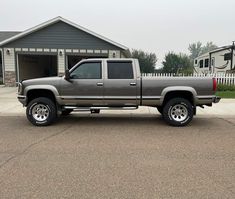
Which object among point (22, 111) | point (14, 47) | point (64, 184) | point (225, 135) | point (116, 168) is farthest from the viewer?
point (14, 47)

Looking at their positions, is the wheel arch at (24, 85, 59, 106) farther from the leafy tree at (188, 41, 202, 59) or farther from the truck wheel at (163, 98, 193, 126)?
the leafy tree at (188, 41, 202, 59)

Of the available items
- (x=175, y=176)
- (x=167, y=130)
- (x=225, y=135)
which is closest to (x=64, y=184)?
(x=175, y=176)

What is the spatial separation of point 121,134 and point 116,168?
2.34m

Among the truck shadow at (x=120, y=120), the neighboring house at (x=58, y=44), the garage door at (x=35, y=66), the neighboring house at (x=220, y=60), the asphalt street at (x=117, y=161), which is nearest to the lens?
the asphalt street at (x=117, y=161)

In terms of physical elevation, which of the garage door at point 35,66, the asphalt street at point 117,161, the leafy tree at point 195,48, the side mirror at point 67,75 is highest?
the leafy tree at point 195,48

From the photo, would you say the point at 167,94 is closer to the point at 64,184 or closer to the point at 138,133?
the point at 138,133

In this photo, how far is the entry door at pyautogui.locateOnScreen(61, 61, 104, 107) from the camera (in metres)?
7.60

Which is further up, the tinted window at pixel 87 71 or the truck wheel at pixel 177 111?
the tinted window at pixel 87 71

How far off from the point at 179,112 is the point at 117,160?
366 cm

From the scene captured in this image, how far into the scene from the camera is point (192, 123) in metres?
8.09

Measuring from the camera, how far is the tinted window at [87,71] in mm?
7691

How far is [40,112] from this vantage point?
25.2 feet

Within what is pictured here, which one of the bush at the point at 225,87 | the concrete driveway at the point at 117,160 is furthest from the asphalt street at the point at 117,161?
the bush at the point at 225,87

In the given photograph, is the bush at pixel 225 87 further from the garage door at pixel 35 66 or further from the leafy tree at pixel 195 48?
the leafy tree at pixel 195 48
